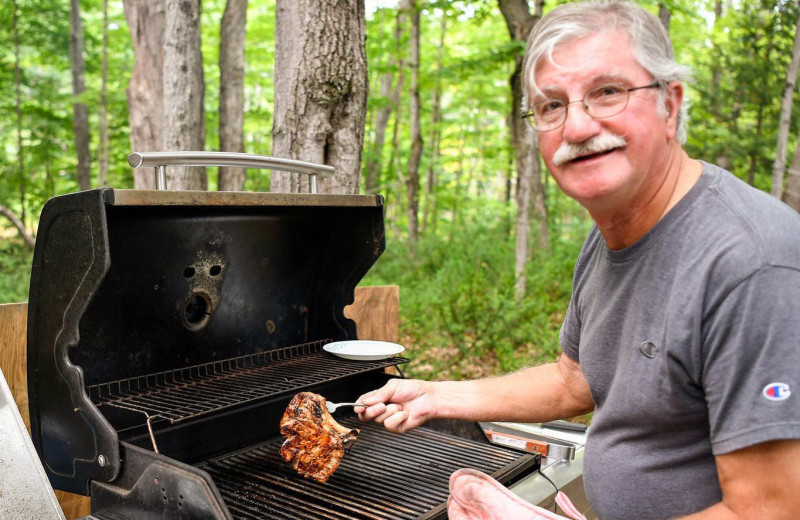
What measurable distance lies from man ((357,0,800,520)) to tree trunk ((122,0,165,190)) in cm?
619

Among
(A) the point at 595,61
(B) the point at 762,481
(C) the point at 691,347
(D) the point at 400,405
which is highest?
(A) the point at 595,61

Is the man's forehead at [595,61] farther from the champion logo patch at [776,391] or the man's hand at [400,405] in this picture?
the man's hand at [400,405]

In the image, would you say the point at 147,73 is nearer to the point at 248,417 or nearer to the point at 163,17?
the point at 163,17

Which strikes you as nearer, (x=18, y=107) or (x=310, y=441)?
(x=310, y=441)

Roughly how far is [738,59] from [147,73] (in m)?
9.49

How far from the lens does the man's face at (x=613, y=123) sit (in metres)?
1.60

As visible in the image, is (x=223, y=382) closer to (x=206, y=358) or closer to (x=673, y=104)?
(x=206, y=358)

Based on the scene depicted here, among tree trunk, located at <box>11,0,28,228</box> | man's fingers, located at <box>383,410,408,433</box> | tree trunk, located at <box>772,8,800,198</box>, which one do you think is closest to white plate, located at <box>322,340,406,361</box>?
man's fingers, located at <box>383,410,408,433</box>

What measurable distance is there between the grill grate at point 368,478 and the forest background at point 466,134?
2501 mm

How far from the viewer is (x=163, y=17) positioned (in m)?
7.01

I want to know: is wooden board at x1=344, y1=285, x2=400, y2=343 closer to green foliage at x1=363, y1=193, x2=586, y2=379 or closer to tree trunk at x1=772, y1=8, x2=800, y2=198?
green foliage at x1=363, y1=193, x2=586, y2=379

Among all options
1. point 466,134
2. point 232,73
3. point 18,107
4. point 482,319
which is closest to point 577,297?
point 482,319

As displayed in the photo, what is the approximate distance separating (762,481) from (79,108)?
12251 millimetres

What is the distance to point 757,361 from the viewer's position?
1.31 metres
